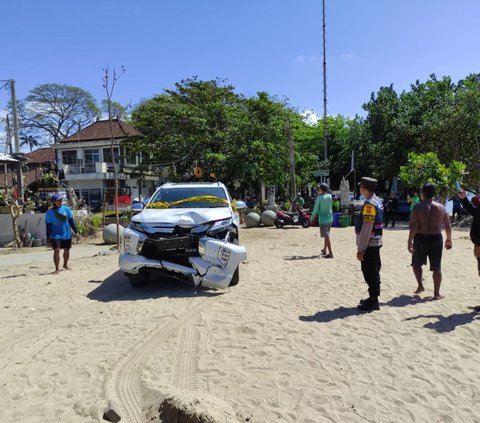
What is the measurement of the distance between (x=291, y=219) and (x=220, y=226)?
12495mm

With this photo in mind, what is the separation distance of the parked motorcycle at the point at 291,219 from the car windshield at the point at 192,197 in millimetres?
10568

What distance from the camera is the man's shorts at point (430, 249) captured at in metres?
6.31

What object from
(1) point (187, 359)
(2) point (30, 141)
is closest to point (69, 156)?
(2) point (30, 141)

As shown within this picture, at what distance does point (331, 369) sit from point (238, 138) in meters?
21.7

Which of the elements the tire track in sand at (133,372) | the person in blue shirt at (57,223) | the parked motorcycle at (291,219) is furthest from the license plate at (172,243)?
the parked motorcycle at (291,219)

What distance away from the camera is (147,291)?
7262mm

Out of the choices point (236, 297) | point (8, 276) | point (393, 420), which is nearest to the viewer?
point (393, 420)

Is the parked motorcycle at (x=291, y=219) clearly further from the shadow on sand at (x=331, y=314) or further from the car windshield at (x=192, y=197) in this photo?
the shadow on sand at (x=331, y=314)

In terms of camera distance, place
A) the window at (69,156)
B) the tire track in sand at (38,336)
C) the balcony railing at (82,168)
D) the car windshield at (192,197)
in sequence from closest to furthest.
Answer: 1. the tire track in sand at (38,336)
2. the car windshield at (192,197)
3. the balcony railing at (82,168)
4. the window at (69,156)

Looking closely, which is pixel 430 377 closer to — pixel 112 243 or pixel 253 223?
pixel 112 243

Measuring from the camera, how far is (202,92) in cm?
2858

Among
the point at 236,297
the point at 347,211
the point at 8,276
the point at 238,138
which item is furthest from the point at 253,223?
the point at 236,297

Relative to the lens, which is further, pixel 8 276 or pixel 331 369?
pixel 8 276

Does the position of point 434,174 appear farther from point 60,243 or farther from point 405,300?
point 60,243
